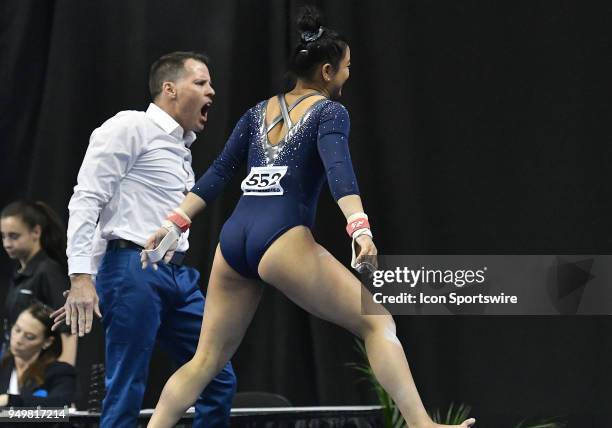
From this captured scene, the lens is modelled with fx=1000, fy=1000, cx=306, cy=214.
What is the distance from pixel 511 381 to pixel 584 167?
1.20m

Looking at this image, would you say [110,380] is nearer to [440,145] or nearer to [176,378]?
[176,378]

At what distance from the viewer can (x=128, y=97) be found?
568cm

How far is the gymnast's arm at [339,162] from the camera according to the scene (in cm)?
283

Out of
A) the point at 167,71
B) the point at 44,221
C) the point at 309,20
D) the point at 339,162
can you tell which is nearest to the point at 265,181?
the point at 339,162

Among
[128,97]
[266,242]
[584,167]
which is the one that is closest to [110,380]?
[266,242]

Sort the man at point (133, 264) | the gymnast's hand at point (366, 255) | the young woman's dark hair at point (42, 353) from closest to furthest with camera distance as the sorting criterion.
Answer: the gymnast's hand at point (366, 255)
the man at point (133, 264)
the young woman's dark hair at point (42, 353)

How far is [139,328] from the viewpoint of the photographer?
11.3 feet

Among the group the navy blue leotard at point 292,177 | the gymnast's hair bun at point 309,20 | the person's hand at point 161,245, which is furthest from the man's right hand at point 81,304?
the gymnast's hair bun at point 309,20

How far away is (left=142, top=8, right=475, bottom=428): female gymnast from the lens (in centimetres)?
286

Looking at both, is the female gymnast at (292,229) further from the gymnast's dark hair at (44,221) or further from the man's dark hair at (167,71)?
the gymnast's dark hair at (44,221)

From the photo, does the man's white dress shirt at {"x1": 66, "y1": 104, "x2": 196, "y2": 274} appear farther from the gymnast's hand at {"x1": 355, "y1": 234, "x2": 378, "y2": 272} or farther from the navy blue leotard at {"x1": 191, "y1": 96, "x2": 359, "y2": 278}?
the gymnast's hand at {"x1": 355, "y1": 234, "x2": 378, "y2": 272}

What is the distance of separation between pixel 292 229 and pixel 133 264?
32.0 inches

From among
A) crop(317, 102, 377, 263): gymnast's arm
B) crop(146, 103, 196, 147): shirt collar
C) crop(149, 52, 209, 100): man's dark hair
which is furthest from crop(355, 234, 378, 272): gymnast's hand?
crop(149, 52, 209, 100): man's dark hair

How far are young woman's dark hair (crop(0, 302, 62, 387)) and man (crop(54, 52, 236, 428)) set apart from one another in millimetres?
943
